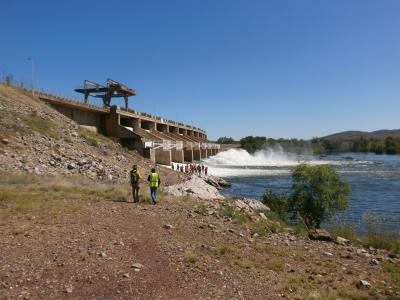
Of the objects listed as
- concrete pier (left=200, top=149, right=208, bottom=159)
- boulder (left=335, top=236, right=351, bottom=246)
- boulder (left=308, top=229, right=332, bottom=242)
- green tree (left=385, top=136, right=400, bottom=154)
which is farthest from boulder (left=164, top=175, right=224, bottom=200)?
green tree (left=385, top=136, right=400, bottom=154)

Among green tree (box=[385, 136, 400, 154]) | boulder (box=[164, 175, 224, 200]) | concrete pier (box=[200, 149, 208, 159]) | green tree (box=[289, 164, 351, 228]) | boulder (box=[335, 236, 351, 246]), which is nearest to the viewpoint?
boulder (box=[335, 236, 351, 246])

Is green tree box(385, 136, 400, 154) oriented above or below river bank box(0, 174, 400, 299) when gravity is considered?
above

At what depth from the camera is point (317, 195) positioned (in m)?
19.8

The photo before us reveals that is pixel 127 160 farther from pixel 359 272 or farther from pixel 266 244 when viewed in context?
pixel 359 272

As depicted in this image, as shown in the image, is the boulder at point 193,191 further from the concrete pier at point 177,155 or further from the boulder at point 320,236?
the concrete pier at point 177,155

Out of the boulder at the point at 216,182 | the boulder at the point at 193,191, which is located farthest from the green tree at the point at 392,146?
the boulder at the point at 193,191

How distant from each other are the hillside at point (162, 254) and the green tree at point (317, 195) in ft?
12.3

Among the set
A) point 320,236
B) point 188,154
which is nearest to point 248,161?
point 188,154

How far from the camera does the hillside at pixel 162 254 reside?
7.43 meters

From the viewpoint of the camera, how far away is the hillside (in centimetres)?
743

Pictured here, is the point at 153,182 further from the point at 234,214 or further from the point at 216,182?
the point at 216,182

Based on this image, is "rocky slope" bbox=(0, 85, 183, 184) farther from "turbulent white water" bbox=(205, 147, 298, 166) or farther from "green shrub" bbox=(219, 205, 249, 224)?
"turbulent white water" bbox=(205, 147, 298, 166)

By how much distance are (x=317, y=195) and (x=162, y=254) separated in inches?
503

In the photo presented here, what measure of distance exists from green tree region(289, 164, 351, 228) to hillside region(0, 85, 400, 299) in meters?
3.74
